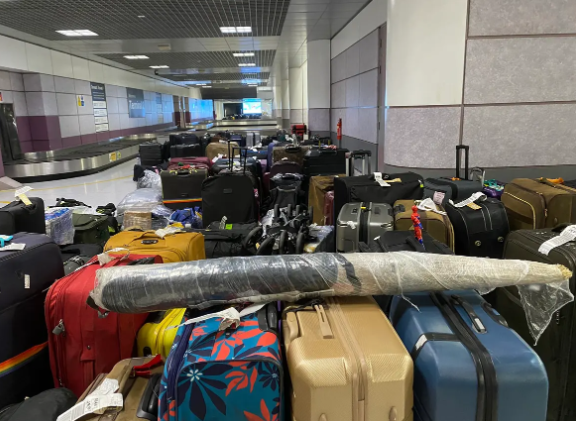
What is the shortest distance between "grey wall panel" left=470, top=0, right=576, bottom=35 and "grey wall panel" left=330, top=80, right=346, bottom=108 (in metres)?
6.65

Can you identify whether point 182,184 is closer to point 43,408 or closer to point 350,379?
point 43,408

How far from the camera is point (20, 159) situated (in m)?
12.3

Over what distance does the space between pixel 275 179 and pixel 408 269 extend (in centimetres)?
471

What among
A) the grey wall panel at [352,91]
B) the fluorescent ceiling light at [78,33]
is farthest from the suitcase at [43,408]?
the fluorescent ceiling light at [78,33]

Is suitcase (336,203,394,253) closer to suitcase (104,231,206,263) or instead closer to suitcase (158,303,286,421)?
suitcase (104,231,206,263)

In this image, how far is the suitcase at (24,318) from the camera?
1932 millimetres

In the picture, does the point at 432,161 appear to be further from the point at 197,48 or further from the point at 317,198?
the point at 197,48

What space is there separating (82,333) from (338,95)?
10.9m

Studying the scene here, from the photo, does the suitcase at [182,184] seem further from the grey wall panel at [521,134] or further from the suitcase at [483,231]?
the suitcase at [483,231]

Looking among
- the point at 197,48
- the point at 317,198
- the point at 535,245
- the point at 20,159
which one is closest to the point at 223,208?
the point at 317,198

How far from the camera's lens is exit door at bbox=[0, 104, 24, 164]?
38.9ft

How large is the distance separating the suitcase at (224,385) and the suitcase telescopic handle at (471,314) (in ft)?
2.11

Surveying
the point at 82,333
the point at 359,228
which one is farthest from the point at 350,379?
the point at 359,228

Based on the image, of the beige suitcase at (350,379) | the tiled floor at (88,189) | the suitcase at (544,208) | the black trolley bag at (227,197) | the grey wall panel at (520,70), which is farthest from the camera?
the tiled floor at (88,189)
